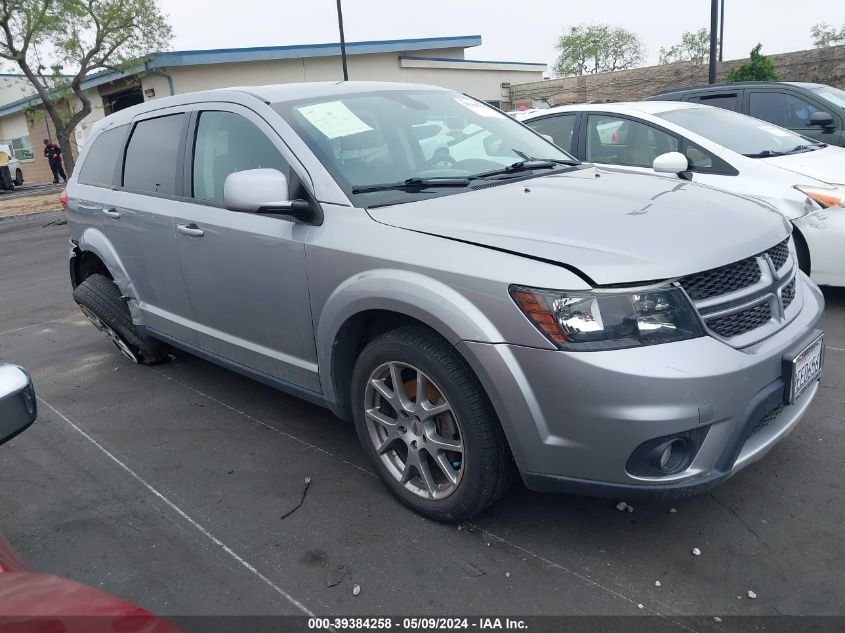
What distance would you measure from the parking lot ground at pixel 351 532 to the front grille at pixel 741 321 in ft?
2.65

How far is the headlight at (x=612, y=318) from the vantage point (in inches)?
91.1

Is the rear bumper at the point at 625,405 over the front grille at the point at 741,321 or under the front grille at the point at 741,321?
under

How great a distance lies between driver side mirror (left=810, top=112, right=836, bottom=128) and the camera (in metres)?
7.32

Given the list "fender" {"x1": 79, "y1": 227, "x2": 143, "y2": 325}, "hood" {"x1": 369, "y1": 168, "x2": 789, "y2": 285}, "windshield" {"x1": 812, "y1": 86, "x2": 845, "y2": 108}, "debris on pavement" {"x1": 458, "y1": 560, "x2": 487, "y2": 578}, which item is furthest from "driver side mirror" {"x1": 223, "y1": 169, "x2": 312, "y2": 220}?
"windshield" {"x1": 812, "y1": 86, "x2": 845, "y2": 108}

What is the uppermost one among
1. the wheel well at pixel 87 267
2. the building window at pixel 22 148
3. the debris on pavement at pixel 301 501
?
the wheel well at pixel 87 267

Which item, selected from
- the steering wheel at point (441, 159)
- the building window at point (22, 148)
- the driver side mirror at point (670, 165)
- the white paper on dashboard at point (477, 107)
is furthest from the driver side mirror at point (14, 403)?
the building window at point (22, 148)

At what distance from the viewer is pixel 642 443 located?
2.29 meters

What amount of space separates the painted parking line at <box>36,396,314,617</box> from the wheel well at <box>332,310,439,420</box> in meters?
0.74

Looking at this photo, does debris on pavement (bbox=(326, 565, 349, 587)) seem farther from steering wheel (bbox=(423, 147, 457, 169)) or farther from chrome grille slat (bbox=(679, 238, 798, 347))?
steering wheel (bbox=(423, 147, 457, 169))

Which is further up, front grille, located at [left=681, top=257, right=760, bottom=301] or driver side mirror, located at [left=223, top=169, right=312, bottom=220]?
driver side mirror, located at [left=223, top=169, right=312, bottom=220]

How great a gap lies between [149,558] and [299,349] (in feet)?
3.50

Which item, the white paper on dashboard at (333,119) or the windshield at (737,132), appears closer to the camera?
the white paper on dashboard at (333,119)

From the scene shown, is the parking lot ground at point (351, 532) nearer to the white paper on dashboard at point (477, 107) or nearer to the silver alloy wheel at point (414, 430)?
the silver alloy wheel at point (414, 430)

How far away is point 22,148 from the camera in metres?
40.6
